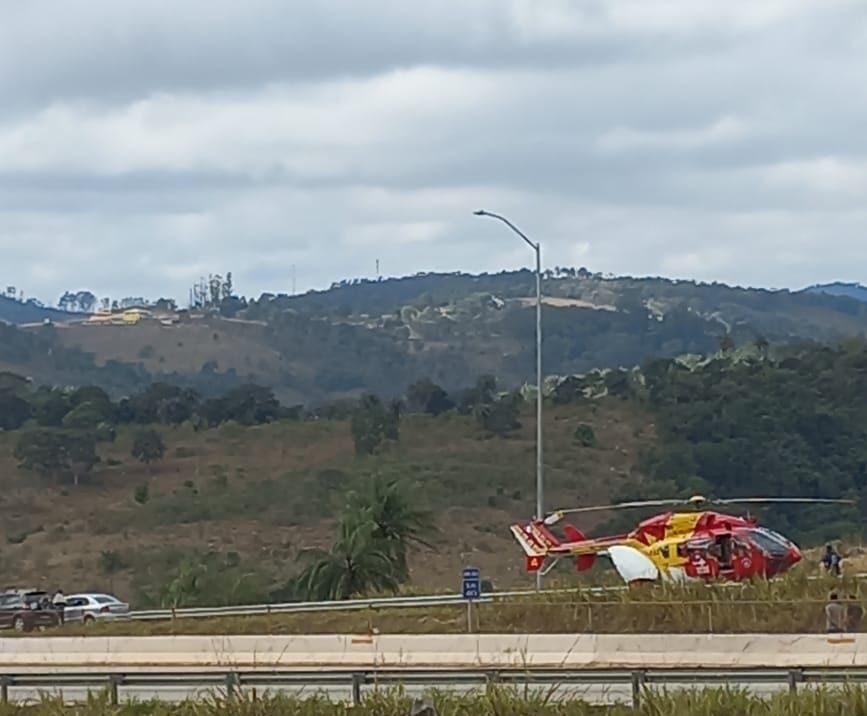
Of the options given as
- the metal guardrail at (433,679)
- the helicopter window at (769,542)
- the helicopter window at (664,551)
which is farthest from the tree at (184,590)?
the metal guardrail at (433,679)

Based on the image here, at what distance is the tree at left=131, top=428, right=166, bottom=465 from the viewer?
311 ft

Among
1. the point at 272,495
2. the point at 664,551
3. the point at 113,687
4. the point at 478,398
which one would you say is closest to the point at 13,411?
the point at 478,398

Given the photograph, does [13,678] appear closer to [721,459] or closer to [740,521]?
[740,521]

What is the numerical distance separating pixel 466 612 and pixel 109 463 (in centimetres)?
6333

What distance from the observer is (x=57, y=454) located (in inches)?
3575

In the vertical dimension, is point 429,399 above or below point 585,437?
above

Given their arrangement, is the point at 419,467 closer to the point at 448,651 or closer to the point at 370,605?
the point at 370,605

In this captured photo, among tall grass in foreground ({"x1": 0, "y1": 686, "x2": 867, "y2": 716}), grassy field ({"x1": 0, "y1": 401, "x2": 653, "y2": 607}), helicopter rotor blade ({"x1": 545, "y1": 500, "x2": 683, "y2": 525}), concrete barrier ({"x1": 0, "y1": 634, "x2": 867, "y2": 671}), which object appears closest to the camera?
tall grass in foreground ({"x1": 0, "y1": 686, "x2": 867, "y2": 716})

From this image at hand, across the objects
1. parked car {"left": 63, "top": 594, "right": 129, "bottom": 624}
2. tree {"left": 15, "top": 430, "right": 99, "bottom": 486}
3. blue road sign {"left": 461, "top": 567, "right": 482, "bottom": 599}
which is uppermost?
tree {"left": 15, "top": 430, "right": 99, "bottom": 486}

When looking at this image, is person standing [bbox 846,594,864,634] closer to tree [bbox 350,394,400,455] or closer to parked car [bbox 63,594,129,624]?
parked car [bbox 63,594,129,624]

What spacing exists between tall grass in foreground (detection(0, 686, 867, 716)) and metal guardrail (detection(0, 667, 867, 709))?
0.37m

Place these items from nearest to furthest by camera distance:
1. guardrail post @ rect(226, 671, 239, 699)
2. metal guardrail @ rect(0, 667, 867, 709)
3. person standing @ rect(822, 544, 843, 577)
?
1. guardrail post @ rect(226, 671, 239, 699)
2. metal guardrail @ rect(0, 667, 867, 709)
3. person standing @ rect(822, 544, 843, 577)

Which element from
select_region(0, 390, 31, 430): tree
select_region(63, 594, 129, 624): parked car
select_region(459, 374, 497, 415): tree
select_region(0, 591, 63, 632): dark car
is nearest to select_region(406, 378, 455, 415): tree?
select_region(459, 374, 497, 415): tree

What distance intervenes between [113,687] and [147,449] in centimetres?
7293
